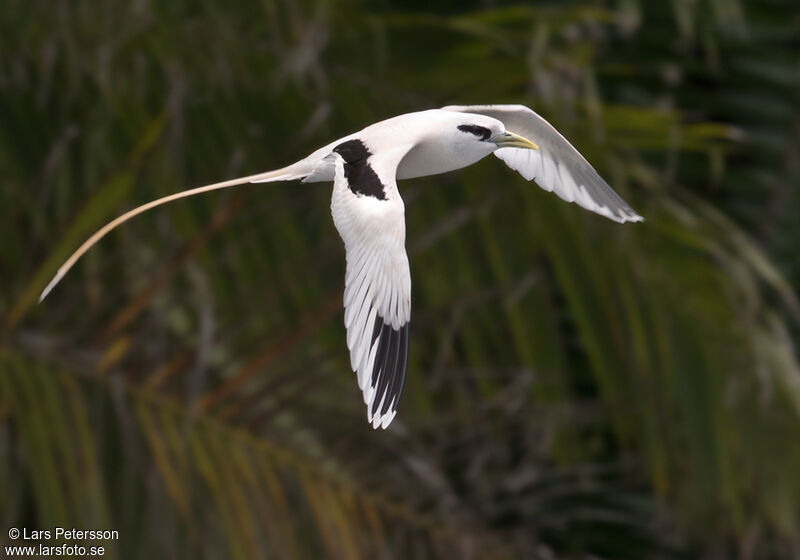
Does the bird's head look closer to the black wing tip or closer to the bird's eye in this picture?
the bird's eye

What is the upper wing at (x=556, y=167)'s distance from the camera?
138 inches

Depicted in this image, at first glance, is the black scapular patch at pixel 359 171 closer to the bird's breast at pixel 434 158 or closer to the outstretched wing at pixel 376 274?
the outstretched wing at pixel 376 274

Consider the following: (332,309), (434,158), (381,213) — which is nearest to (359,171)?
(381,213)

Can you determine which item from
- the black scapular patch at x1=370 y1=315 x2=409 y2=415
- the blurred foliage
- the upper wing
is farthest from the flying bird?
the blurred foliage

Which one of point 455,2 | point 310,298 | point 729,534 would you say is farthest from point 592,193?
point 729,534

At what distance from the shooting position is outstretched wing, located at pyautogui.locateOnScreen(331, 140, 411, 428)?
8.54ft

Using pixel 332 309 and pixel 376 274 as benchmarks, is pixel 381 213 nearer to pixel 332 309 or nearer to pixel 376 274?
pixel 376 274

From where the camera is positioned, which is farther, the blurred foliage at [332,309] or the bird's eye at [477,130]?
the blurred foliage at [332,309]

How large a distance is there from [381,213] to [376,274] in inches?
5.2

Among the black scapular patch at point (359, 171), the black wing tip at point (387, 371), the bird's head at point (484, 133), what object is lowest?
the black wing tip at point (387, 371)

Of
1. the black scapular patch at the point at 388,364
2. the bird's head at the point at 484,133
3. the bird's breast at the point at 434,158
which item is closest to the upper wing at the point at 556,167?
the bird's head at the point at 484,133

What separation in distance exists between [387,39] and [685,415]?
6.51ft

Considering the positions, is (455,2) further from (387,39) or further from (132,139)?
(132,139)

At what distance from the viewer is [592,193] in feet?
11.7
